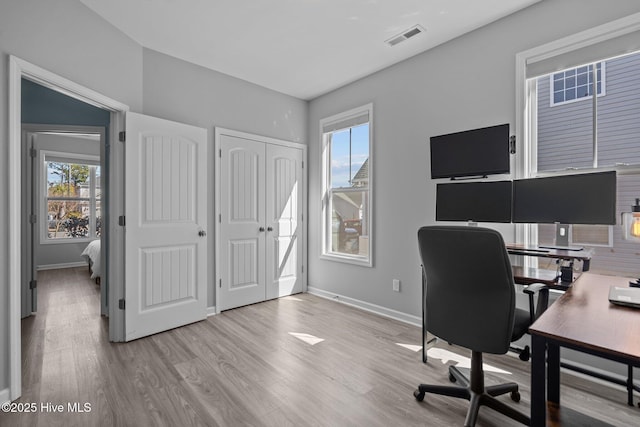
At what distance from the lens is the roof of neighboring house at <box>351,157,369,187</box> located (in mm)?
3834

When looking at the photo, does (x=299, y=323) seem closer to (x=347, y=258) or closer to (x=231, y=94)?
(x=347, y=258)

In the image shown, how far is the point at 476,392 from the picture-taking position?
5.78 ft

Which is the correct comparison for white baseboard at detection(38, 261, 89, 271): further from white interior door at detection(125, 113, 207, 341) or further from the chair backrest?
the chair backrest

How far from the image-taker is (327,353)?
102 inches

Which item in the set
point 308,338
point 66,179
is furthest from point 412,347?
point 66,179

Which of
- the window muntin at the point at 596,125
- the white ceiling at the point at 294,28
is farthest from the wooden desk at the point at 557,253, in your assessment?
the white ceiling at the point at 294,28

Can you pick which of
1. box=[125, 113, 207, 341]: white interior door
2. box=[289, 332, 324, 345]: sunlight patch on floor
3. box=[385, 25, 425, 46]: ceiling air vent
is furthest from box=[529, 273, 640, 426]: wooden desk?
box=[125, 113, 207, 341]: white interior door

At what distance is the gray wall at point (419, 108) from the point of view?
2420 millimetres

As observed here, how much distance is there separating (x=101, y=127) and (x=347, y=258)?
325 cm

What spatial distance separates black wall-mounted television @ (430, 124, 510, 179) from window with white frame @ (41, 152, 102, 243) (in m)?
7.11

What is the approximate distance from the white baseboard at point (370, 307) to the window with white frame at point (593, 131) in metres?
1.40

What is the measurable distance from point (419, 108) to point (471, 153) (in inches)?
32.0

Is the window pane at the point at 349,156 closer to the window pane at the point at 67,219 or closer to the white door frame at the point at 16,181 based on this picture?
the white door frame at the point at 16,181

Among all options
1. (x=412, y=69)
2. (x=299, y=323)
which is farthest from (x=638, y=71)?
(x=299, y=323)
